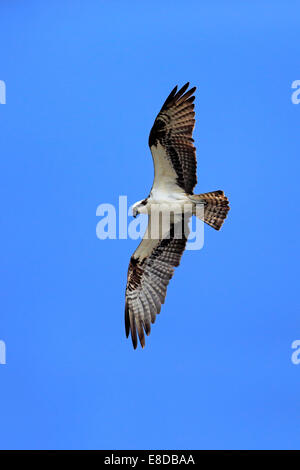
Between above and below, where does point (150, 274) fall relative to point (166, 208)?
below

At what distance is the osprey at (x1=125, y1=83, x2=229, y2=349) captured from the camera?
1073 cm

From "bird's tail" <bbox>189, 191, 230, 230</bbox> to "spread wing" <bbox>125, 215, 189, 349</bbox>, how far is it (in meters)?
0.61

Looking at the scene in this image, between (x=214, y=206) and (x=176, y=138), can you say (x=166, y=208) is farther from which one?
(x=176, y=138)

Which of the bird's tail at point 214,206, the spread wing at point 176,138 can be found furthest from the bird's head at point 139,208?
the bird's tail at point 214,206

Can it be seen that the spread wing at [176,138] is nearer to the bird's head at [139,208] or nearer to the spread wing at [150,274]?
the bird's head at [139,208]

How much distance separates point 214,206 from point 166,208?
0.73 meters

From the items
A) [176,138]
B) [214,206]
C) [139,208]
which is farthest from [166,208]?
[176,138]

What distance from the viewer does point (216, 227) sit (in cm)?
1105

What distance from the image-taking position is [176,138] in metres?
10.8

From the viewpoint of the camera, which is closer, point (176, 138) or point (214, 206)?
point (176, 138)
